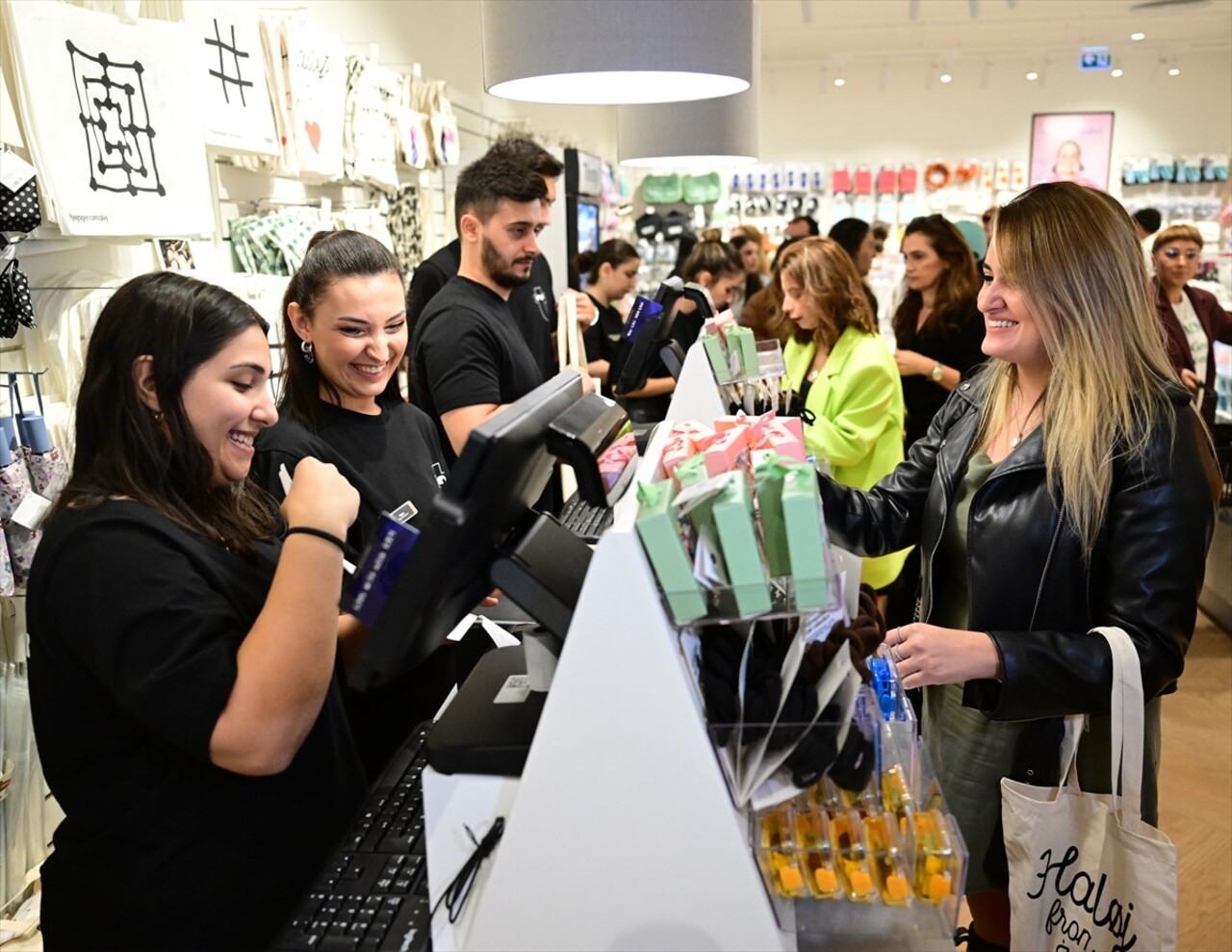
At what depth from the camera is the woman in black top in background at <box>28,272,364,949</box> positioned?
3.78ft

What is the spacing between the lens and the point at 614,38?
76.7 inches

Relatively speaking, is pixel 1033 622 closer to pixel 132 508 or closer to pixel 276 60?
pixel 132 508

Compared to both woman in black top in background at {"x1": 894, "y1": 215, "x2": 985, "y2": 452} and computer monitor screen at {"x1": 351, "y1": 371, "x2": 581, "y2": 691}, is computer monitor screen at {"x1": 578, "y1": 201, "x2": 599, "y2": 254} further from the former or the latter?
computer monitor screen at {"x1": 351, "y1": 371, "x2": 581, "y2": 691}

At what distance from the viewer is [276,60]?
345 centimetres

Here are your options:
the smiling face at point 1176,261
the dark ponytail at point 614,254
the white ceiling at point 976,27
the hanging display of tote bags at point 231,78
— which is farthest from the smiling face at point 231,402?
the white ceiling at point 976,27

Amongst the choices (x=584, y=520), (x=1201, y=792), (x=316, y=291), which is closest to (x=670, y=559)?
(x=316, y=291)

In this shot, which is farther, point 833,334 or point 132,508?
point 833,334

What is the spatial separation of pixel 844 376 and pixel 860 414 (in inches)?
4.9

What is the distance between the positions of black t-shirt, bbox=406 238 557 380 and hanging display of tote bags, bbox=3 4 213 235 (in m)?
0.84

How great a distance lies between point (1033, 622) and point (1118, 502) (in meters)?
0.22

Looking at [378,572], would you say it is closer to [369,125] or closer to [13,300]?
[13,300]

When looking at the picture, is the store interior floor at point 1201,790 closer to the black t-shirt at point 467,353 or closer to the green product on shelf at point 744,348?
the green product on shelf at point 744,348

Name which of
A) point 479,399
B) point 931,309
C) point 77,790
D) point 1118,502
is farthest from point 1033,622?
point 931,309

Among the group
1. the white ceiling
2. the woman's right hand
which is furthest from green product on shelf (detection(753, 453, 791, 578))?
the white ceiling
